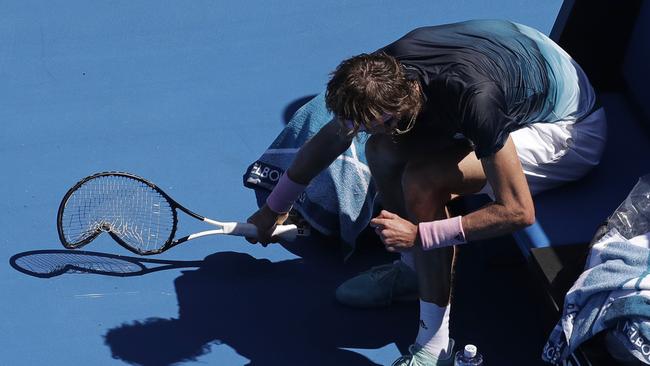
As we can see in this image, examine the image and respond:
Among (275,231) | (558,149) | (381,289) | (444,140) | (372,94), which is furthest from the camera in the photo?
(275,231)

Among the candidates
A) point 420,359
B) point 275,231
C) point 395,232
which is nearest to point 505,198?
point 395,232

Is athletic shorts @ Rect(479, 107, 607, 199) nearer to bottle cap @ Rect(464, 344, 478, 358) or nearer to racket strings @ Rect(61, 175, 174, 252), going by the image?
bottle cap @ Rect(464, 344, 478, 358)

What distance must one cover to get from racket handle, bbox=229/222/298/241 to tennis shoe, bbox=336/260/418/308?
246 millimetres

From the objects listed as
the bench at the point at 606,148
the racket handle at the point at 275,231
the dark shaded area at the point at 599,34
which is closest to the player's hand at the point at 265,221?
the racket handle at the point at 275,231

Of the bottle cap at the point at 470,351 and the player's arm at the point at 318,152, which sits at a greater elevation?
the player's arm at the point at 318,152

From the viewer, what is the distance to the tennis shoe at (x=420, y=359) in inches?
116

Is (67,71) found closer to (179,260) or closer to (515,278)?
(179,260)

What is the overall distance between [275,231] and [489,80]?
3.21 ft

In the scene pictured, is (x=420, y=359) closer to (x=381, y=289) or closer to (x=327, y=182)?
(x=381, y=289)

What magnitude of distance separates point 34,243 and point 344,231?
106 cm

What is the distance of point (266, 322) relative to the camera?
3.24 meters

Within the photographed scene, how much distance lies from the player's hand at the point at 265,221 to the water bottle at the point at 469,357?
757mm

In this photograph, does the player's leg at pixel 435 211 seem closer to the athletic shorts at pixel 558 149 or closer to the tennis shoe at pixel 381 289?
the athletic shorts at pixel 558 149

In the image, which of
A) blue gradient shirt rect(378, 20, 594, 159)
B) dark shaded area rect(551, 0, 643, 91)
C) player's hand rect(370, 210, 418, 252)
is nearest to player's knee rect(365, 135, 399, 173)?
blue gradient shirt rect(378, 20, 594, 159)
